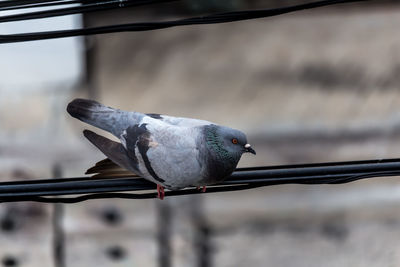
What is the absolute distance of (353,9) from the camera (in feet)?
16.4

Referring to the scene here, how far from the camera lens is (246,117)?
17.0 feet

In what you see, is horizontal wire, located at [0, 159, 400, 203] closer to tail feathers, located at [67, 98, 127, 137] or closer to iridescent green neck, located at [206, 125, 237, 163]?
iridescent green neck, located at [206, 125, 237, 163]

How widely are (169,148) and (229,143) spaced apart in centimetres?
26

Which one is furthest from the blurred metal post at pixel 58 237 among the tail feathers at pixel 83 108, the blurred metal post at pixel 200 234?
the tail feathers at pixel 83 108

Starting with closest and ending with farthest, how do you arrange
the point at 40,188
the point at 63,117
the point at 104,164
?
the point at 40,188
the point at 104,164
the point at 63,117

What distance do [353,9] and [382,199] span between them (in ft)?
5.13

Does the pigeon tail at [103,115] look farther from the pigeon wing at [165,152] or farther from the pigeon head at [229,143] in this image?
the pigeon head at [229,143]

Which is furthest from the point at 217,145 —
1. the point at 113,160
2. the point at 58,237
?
the point at 58,237

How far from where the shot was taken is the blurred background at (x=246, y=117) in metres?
Result: 5.05

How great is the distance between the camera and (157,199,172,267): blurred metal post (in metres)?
5.52

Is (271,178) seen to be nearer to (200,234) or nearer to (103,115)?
(103,115)

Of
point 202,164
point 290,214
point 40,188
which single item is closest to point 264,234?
point 290,214

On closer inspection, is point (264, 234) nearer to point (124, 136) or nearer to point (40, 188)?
point (124, 136)

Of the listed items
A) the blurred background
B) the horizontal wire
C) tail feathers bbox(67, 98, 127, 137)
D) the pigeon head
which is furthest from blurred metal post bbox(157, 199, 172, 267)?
the horizontal wire
